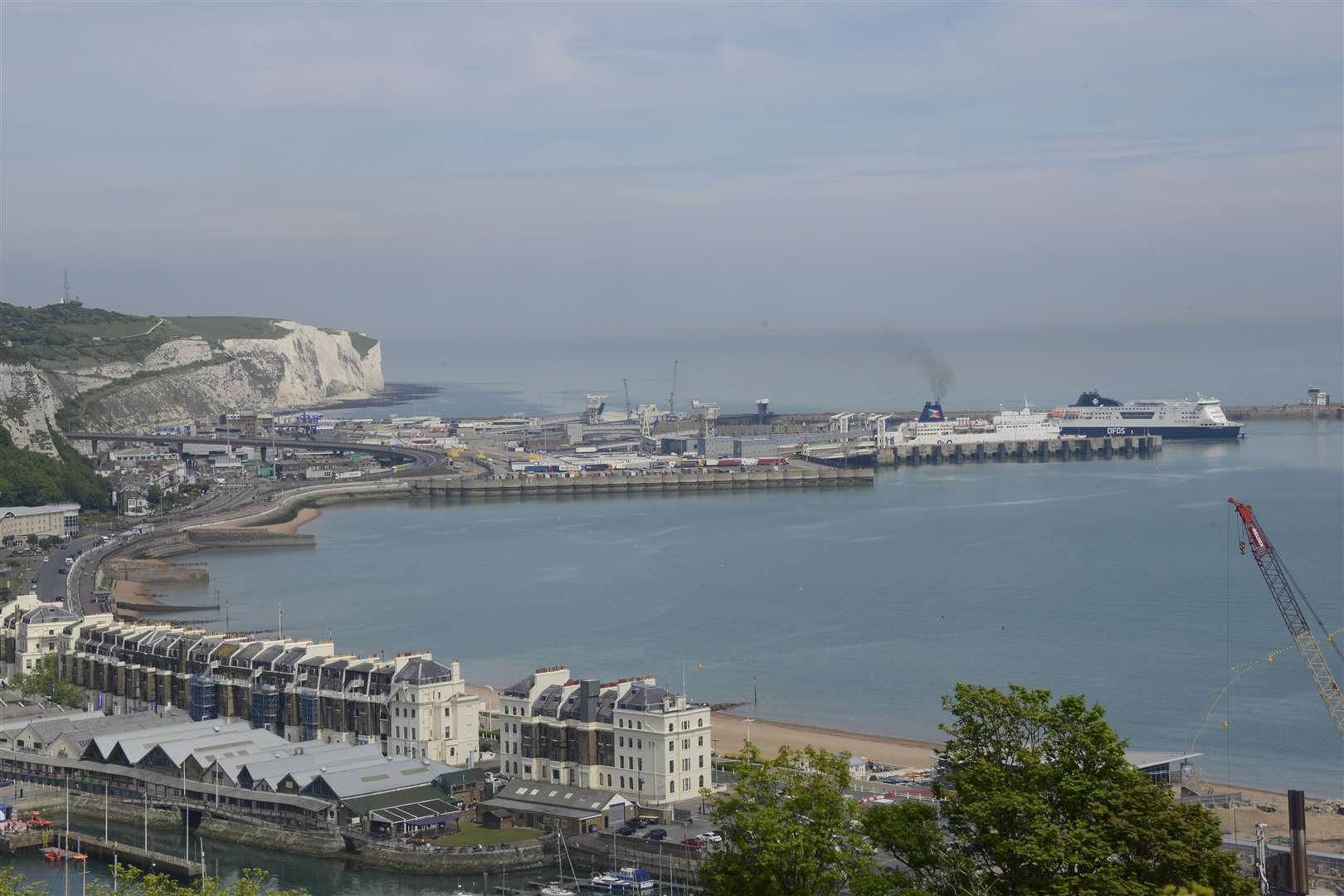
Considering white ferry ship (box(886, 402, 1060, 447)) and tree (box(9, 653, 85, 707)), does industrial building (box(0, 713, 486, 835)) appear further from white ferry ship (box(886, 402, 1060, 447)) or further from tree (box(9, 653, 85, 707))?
white ferry ship (box(886, 402, 1060, 447))

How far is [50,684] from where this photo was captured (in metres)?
20.6

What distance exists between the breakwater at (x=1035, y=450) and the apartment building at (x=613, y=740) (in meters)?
53.1

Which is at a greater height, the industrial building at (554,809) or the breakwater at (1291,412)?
the breakwater at (1291,412)

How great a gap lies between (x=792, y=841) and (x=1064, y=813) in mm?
1570

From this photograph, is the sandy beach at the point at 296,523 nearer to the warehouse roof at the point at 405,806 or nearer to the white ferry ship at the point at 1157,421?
the warehouse roof at the point at 405,806

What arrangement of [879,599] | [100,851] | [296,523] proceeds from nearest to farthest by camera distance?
[100,851], [879,599], [296,523]

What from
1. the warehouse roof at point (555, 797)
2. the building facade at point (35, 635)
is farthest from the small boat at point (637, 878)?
the building facade at point (35, 635)

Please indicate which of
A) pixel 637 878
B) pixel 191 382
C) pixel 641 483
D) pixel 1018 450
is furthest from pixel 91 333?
pixel 637 878

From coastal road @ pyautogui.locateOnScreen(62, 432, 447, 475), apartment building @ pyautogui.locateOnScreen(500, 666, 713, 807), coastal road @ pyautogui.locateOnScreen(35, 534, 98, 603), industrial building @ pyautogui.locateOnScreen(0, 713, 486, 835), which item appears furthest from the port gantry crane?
coastal road @ pyautogui.locateOnScreen(62, 432, 447, 475)

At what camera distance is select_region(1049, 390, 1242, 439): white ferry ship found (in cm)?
7562

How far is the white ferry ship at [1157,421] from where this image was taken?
75625 millimetres

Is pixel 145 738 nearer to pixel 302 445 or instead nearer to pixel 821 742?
pixel 821 742

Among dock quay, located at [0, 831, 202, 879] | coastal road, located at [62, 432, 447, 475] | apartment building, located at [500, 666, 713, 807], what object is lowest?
dock quay, located at [0, 831, 202, 879]

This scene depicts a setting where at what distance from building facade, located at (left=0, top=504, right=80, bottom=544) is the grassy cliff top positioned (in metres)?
30.7
